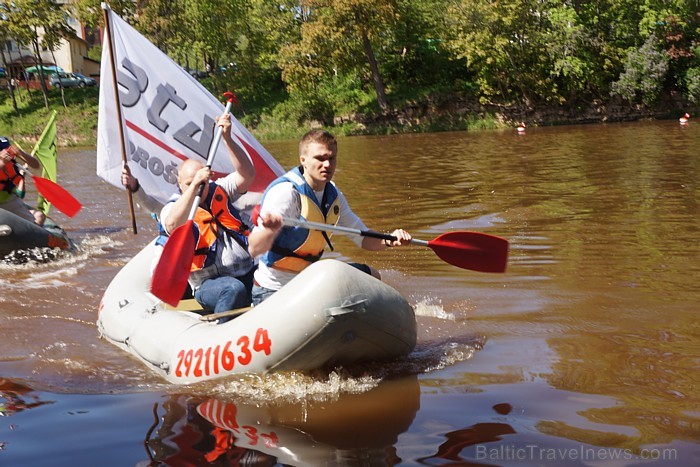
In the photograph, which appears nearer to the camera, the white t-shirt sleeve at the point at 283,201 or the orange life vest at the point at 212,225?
the white t-shirt sleeve at the point at 283,201

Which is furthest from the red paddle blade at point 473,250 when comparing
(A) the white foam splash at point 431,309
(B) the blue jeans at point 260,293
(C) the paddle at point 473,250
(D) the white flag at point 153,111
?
(D) the white flag at point 153,111

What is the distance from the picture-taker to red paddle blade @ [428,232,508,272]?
4.80m

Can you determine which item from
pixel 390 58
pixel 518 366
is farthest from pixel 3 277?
pixel 390 58

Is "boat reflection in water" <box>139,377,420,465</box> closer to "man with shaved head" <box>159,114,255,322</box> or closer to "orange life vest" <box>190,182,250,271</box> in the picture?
"man with shaved head" <box>159,114,255,322</box>

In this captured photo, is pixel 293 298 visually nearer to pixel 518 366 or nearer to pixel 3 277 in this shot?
pixel 518 366

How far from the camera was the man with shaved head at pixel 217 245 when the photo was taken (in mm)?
4742

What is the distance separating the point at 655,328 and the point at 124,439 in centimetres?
301

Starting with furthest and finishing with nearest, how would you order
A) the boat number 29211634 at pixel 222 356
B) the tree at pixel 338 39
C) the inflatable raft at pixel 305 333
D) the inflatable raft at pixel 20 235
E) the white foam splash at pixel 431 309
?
the tree at pixel 338 39 → the inflatable raft at pixel 20 235 → the white foam splash at pixel 431 309 → the boat number 29211634 at pixel 222 356 → the inflatable raft at pixel 305 333

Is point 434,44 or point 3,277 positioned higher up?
point 434,44

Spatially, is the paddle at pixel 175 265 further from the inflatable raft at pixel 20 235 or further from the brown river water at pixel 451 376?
the inflatable raft at pixel 20 235

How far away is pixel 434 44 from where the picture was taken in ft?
112

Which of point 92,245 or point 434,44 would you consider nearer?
point 92,245

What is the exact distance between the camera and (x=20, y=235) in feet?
26.0

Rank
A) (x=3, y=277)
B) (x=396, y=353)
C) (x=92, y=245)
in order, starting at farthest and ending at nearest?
(x=92, y=245) < (x=3, y=277) < (x=396, y=353)
